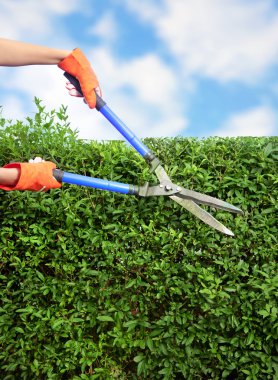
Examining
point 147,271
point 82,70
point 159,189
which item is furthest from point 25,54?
point 147,271

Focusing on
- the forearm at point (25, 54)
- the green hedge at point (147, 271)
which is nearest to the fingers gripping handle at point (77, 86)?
the forearm at point (25, 54)

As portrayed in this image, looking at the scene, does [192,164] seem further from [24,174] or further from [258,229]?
[24,174]

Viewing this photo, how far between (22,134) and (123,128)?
3.79 feet

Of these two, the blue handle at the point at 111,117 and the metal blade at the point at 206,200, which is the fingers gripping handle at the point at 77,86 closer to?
the blue handle at the point at 111,117

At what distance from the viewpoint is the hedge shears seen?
372 cm

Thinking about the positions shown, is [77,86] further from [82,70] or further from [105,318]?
[105,318]

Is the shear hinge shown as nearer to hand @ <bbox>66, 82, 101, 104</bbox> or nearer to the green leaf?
hand @ <bbox>66, 82, 101, 104</bbox>

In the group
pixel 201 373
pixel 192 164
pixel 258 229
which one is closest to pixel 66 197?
pixel 192 164

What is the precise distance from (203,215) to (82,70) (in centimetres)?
127

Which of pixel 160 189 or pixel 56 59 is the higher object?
pixel 56 59

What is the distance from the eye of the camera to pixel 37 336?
4.41 meters

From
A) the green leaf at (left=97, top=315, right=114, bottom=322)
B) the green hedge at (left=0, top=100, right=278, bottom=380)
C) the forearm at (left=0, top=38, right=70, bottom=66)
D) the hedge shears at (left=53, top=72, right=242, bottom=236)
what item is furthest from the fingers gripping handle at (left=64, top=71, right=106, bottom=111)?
the green leaf at (left=97, top=315, right=114, bottom=322)

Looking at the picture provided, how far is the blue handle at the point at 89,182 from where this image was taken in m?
3.55

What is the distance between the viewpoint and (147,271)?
13.6 feet
